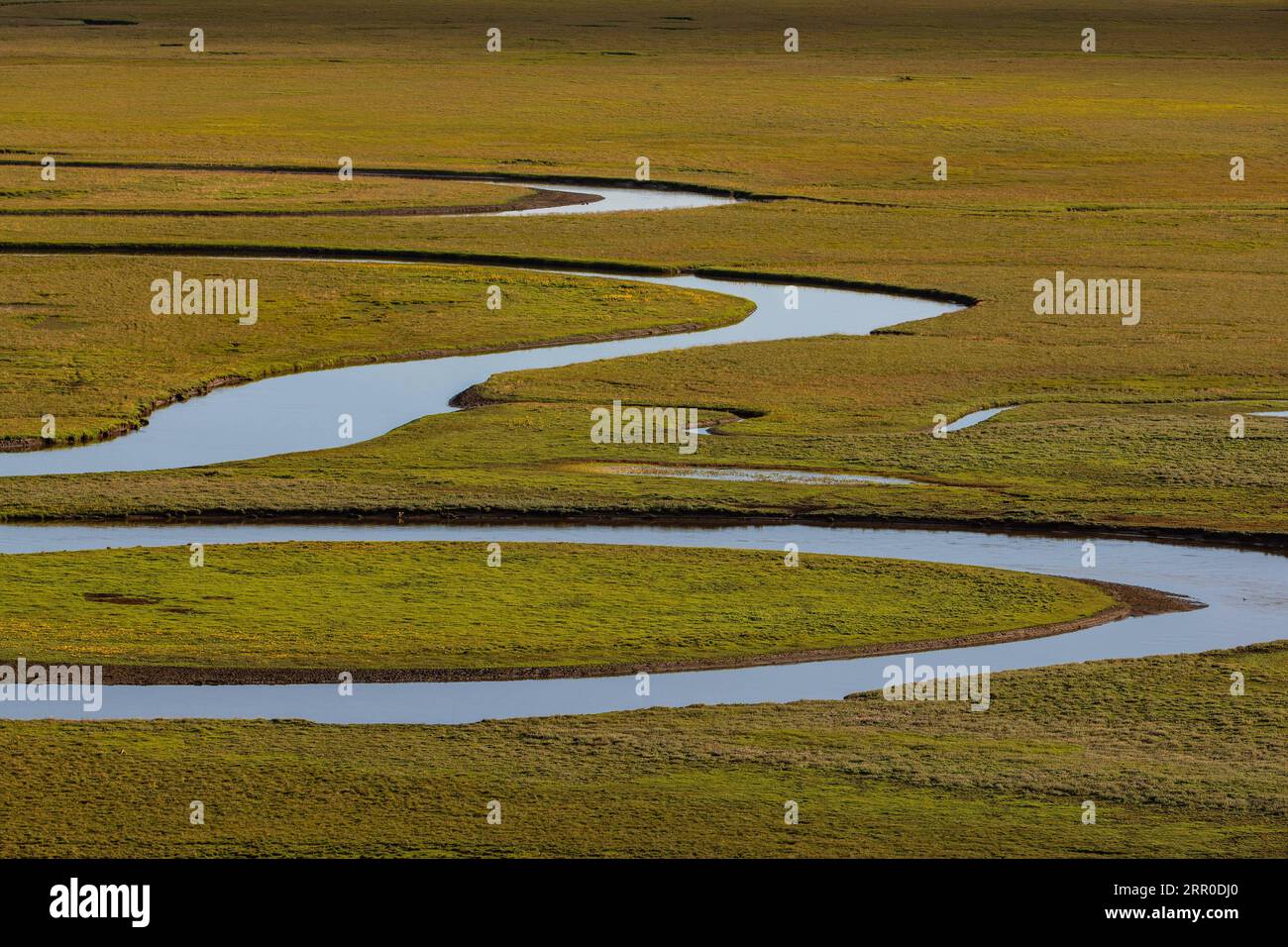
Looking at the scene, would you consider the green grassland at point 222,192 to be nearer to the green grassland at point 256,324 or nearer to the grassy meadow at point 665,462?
the grassy meadow at point 665,462

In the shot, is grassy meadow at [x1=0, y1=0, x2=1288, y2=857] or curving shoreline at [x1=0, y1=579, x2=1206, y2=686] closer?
grassy meadow at [x1=0, y1=0, x2=1288, y2=857]

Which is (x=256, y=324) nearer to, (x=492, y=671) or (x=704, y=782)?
(x=492, y=671)

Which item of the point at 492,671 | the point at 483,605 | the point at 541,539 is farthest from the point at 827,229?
the point at 492,671

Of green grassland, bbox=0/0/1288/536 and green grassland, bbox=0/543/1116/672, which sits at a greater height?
green grassland, bbox=0/0/1288/536

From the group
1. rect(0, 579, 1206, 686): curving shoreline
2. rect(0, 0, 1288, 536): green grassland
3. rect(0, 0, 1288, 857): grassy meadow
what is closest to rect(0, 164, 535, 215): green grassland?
rect(0, 0, 1288, 857): grassy meadow

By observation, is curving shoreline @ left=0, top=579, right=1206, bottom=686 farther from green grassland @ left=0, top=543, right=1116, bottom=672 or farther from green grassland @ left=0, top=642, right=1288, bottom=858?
green grassland @ left=0, top=642, right=1288, bottom=858

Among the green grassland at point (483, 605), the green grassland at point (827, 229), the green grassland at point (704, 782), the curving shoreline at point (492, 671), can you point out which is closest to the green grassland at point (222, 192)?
the green grassland at point (827, 229)

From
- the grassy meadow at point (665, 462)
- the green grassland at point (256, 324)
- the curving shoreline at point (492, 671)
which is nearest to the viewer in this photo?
the grassy meadow at point (665, 462)
